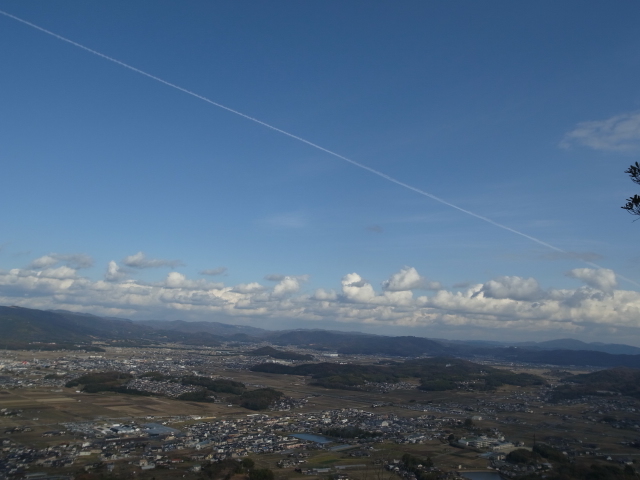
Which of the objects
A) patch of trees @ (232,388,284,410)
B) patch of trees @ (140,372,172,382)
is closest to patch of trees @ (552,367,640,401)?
patch of trees @ (232,388,284,410)

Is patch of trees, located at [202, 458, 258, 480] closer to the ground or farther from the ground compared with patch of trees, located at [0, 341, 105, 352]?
farther from the ground

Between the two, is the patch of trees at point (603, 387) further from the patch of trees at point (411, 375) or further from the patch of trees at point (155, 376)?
the patch of trees at point (155, 376)

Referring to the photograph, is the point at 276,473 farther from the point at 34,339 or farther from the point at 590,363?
the point at 590,363

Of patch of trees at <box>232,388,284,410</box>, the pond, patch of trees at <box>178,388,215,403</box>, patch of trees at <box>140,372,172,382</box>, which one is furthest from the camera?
patch of trees at <box>140,372,172,382</box>

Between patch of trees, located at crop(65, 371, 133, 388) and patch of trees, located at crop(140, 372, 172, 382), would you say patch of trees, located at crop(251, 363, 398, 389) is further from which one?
patch of trees, located at crop(65, 371, 133, 388)

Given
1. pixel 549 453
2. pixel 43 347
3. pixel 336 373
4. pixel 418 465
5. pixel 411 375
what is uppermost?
pixel 418 465

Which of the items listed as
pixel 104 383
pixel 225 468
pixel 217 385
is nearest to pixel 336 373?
pixel 217 385

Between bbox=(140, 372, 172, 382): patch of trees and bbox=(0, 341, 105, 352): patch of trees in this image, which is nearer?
bbox=(140, 372, 172, 382): patch of trees

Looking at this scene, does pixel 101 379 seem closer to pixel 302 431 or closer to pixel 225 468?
pixel 302 431

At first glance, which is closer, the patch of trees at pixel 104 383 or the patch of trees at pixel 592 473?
the patch of trees at pixel 592 473

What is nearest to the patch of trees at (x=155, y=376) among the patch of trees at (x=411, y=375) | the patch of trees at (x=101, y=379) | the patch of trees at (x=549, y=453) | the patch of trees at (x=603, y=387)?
the patch of trees at (x=101, y=379)

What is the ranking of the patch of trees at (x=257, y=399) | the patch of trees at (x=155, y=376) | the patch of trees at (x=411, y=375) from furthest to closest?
the patch of trees at (x=411, y=375) → the patch of trees at (x=155, y=376) → the patch of trees at (x=257, y=399)

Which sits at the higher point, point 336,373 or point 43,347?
point 43,347
